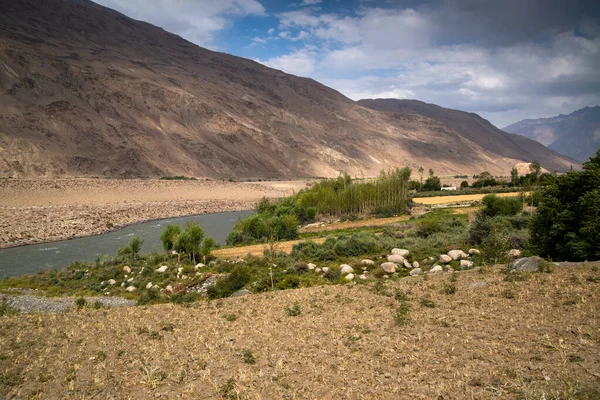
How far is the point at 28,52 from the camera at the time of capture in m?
95.4

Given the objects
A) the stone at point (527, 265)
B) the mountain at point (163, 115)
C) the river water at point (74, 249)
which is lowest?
the river water at point (74, 249)

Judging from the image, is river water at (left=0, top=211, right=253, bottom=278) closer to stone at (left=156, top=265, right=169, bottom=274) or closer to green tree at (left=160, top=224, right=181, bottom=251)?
green tree at (left=160, top=224, right=181, bottom=251)

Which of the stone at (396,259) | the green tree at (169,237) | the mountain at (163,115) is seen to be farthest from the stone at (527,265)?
the mountain at (163,115)

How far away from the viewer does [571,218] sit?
47.4ft

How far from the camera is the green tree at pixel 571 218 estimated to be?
1349 centimetres

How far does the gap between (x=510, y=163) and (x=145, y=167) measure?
17829 cm

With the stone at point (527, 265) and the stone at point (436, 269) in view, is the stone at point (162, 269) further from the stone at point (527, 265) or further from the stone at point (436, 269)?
the stone at point (527, 265)

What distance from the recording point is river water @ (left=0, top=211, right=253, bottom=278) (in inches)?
1158

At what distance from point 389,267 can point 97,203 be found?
53440 millimetres

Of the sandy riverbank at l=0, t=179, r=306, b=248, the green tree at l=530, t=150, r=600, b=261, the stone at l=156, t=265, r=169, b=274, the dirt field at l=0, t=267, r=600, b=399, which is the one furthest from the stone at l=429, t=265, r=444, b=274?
the sandy riverbank at l=0, t=179, r=306, b=248

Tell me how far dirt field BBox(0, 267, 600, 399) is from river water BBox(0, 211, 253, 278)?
75.7ft

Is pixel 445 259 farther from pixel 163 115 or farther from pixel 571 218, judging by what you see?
pixel 163 115

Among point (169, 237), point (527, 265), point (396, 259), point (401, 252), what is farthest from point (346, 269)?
point (169, 237)

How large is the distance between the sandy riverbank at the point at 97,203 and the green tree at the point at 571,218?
4233cm
